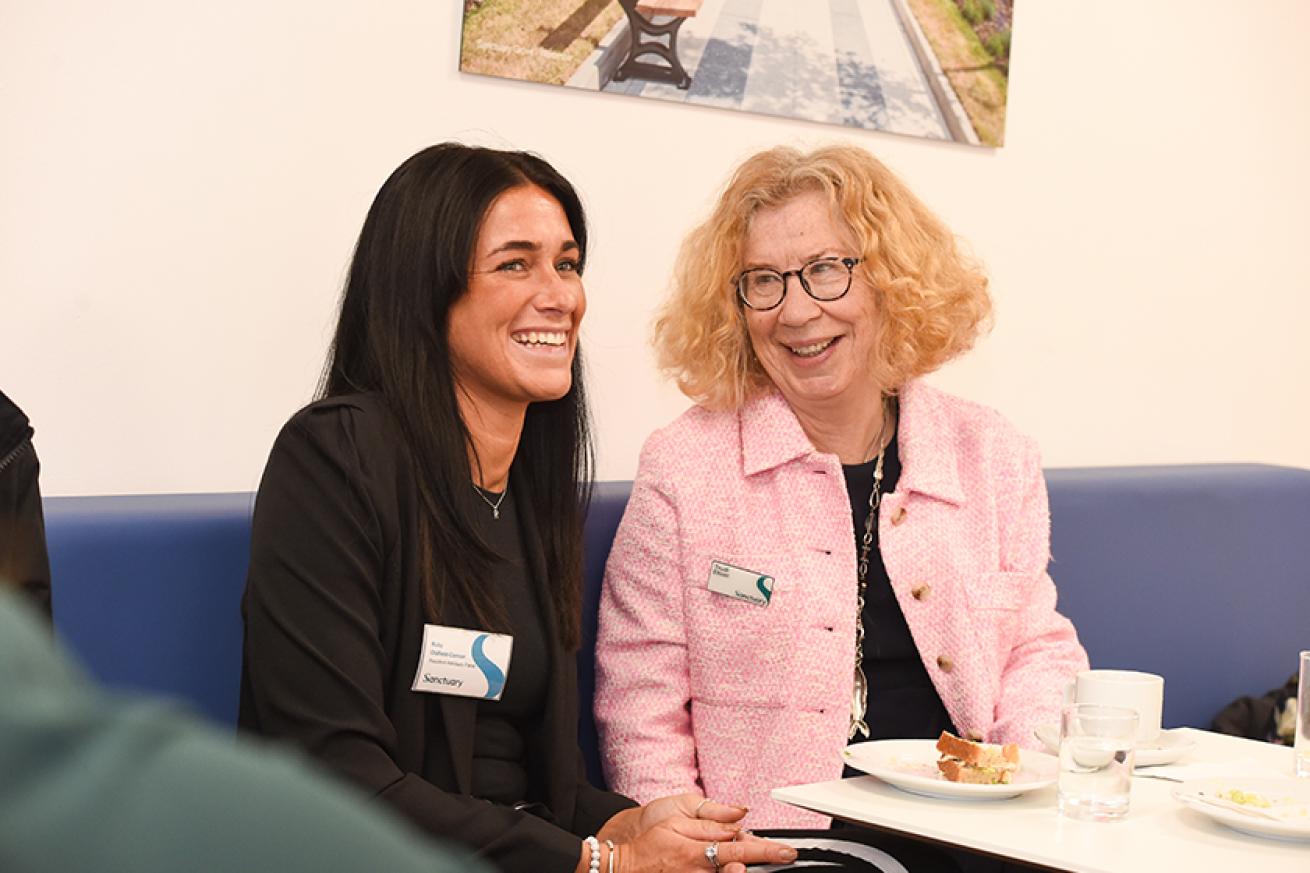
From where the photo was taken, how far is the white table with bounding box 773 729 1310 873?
5.32 ft

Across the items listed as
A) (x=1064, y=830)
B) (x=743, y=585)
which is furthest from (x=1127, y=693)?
(x=743, y=585)

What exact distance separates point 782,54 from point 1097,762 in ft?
5.64

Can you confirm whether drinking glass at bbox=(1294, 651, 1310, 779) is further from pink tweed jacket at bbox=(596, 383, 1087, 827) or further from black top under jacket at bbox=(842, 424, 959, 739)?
black top under jacket at bbox=(842, 424, 959, 739)

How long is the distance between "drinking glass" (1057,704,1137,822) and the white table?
0.07ft

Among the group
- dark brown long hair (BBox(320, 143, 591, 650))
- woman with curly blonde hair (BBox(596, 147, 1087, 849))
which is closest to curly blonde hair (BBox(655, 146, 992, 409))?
woman with curly blonde hair (BBox(596, 147, 1087, 849))

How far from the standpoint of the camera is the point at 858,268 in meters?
2.59

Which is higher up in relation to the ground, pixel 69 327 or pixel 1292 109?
pixel 1292 109

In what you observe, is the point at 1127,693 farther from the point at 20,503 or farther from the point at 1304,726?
the point at 20,503

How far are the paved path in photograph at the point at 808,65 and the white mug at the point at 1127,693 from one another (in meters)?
1.39

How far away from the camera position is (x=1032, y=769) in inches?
76.2

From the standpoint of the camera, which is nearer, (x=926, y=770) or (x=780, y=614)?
(x=926, y=770)

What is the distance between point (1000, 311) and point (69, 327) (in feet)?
6.71

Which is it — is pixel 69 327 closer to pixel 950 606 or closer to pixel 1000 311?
pixel 950 606

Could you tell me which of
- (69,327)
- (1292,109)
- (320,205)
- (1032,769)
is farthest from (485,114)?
(1292,109)
